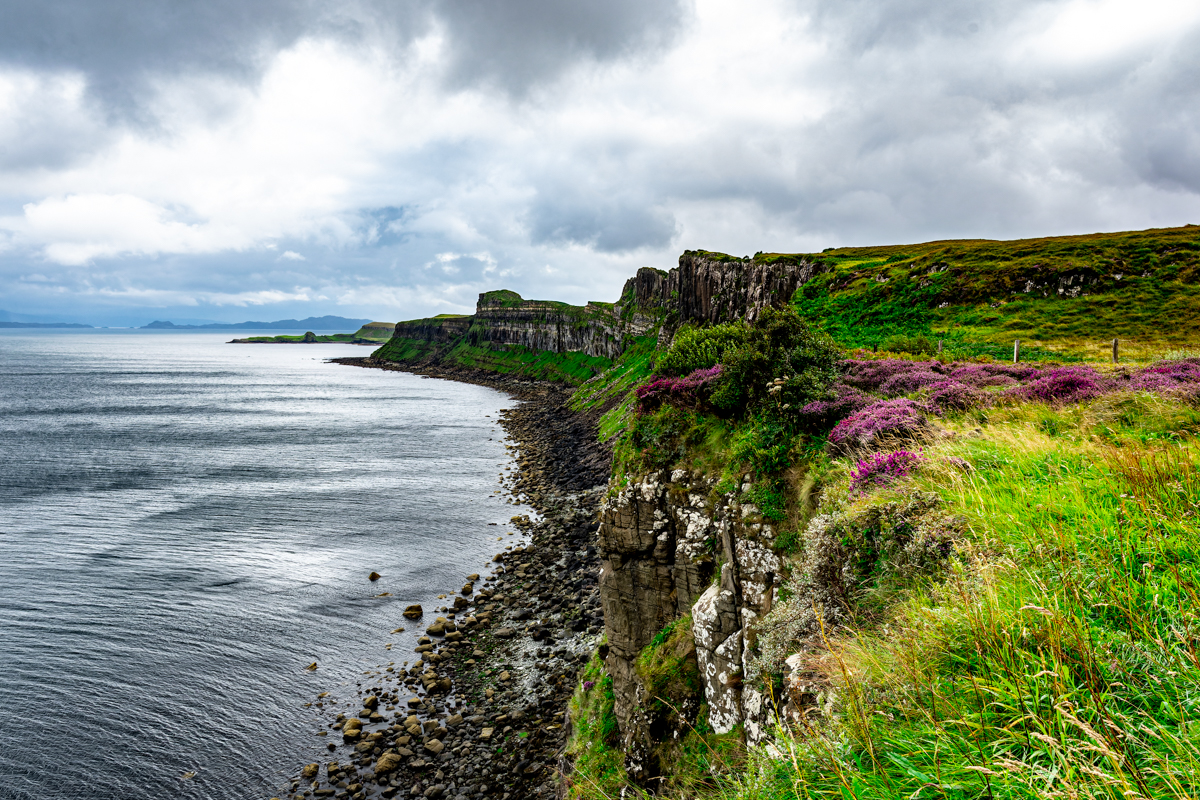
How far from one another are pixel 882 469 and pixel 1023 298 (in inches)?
1813

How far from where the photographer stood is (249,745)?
21750 mm

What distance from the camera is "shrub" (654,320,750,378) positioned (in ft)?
71.8

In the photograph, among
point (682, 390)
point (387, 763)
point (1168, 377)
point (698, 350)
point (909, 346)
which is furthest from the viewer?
point (909, 346)

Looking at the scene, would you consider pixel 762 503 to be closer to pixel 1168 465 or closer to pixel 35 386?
pixel 1168 465

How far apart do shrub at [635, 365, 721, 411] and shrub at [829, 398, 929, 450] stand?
5.71 m

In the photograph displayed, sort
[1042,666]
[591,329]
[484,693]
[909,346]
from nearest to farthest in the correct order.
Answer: [1042,666]
[484,693]
[909,346]
[591,329]

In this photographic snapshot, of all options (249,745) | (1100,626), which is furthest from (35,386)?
(1100,626)

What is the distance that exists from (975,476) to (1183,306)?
47.4 m

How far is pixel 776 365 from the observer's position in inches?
677

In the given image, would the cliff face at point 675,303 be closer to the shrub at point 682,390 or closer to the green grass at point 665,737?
the shrub at point 682,390

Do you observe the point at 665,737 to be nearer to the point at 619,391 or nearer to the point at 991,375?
the point at 991,375

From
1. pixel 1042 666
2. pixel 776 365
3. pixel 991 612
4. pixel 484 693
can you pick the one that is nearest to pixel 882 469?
pixel 991 612

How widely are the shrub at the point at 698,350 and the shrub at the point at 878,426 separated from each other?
8.29m

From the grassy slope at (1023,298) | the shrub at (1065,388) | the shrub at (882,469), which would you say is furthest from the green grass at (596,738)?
the grassy slope at (1023,298)
